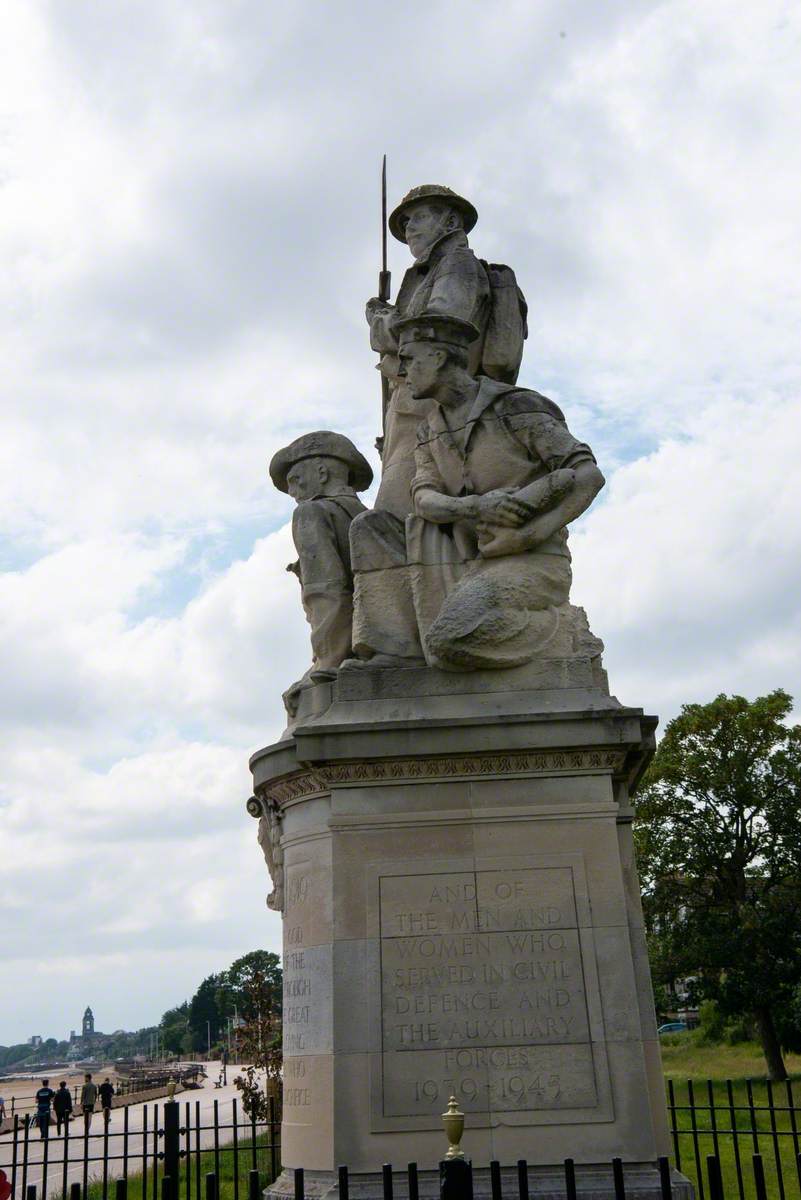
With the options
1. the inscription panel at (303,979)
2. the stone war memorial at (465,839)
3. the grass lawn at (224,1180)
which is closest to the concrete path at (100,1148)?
the grass lawn at (224,1180)

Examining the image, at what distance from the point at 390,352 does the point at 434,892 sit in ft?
15.1

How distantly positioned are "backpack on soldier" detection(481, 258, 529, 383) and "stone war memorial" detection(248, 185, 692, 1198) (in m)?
0.96

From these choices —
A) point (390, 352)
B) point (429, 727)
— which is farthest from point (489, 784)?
point (390, 352)

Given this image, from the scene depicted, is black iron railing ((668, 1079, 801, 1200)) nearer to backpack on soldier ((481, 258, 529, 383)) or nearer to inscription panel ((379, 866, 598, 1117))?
inscription panel ((379, 866, 598, 1117))

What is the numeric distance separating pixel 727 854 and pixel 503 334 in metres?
29.4

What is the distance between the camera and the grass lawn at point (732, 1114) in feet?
32.2

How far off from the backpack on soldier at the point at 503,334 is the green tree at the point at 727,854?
26749 mm

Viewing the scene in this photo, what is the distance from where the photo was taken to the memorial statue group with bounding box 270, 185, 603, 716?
24.4ft

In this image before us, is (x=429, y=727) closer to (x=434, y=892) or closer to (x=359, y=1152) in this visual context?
(x=434, y=892)

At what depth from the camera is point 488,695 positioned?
722 cm

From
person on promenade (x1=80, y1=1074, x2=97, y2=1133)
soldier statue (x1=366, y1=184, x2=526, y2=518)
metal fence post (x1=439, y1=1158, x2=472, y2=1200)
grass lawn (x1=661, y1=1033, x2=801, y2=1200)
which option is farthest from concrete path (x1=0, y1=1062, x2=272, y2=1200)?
metal fence post (x1=439, y1=1158, x2=472, y2=1200)

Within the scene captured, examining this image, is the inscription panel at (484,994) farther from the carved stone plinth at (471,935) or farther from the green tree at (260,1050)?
the green tree at (260,1050)

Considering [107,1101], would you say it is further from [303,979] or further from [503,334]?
[503,334]

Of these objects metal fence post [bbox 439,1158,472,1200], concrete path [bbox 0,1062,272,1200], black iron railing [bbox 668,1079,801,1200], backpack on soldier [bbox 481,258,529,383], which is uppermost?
backpack on soldier [bbox 481,258,529,383]
